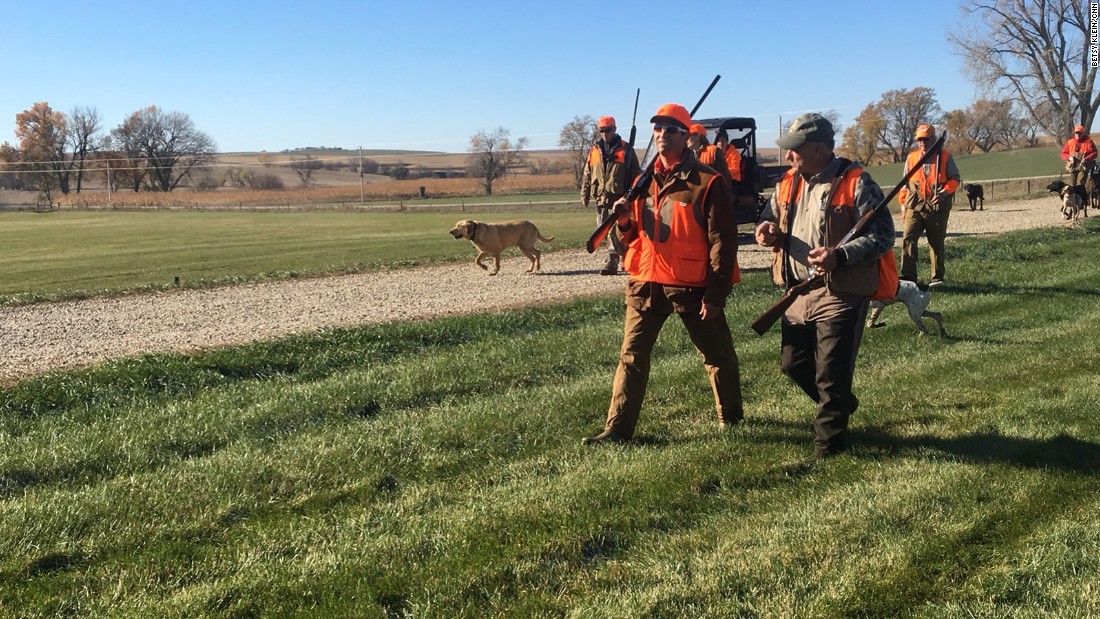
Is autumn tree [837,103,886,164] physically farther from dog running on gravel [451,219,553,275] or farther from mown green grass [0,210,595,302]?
dog running on gravel [451,219,553,275]

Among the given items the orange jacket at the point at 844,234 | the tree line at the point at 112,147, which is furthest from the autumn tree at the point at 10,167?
the orange jacket at the point at 844,234

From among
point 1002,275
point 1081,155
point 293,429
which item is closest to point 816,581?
point 293,429

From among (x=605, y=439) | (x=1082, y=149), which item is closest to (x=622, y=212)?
(x=605, y=439)

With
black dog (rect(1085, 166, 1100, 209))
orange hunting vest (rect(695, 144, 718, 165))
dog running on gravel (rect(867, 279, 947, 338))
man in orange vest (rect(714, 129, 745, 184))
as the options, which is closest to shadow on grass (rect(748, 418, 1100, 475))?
dog running on gravel (rect(867, 279, 947, 338))

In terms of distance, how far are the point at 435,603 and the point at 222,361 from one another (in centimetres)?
479

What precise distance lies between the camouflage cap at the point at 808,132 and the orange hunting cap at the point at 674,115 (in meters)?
0.54

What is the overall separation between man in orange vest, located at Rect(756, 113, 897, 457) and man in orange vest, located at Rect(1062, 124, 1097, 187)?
695 inches

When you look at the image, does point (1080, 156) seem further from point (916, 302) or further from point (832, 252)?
point (832, 252)

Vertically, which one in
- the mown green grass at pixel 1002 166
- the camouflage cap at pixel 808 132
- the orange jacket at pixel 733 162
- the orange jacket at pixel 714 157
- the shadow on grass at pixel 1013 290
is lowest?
the shadow on grass at pixel 1013 290

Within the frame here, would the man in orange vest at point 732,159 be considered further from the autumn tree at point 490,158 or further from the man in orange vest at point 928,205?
the autumn tree at point 490,158

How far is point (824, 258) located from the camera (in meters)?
4.54

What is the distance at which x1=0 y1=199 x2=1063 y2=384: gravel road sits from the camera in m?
8.43

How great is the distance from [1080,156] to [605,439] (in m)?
18.9

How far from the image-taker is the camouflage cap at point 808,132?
186 inches
